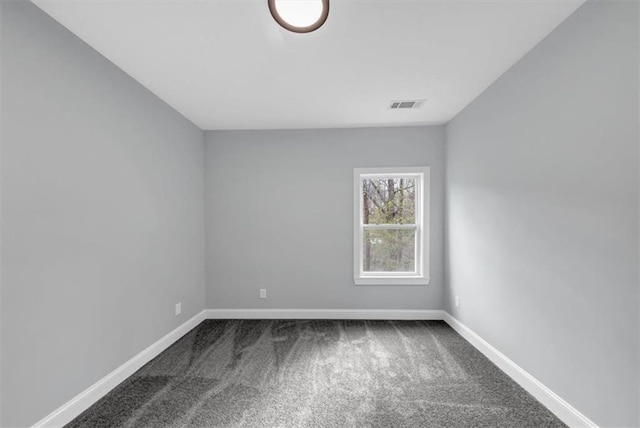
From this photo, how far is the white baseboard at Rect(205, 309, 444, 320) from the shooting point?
3.75 m

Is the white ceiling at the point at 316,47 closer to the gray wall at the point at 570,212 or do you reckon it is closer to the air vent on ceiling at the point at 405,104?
the air vent on ceiling at the point at 405,104

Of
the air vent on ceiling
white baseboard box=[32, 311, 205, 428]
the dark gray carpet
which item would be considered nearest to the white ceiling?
the air vent on ceiling

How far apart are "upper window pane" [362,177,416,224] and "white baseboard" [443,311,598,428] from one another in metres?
1.53

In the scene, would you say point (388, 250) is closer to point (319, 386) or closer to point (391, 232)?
point (391, 232)

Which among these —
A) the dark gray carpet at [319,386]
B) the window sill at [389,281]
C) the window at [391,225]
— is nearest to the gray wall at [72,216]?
the dark gray carpet at [319,386]

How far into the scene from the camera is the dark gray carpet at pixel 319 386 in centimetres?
191

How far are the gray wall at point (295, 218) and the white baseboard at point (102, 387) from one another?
3.38ft

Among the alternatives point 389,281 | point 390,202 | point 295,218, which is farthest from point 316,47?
point 389,281

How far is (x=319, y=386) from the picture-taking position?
7.43 feet

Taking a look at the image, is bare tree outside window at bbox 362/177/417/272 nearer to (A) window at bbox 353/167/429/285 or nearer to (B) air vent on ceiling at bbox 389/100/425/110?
(A) window at bbox 353/167/429/285

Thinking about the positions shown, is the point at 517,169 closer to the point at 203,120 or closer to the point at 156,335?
the point at 203,120

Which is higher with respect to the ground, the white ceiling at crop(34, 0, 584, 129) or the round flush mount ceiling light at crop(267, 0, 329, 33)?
the white ceiling at crop(34, 0, 584, 129)

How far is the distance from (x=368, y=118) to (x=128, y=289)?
2.97 m

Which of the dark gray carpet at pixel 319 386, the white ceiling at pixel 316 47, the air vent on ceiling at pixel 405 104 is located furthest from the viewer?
the air vent on ceiling at pixel 405 104
